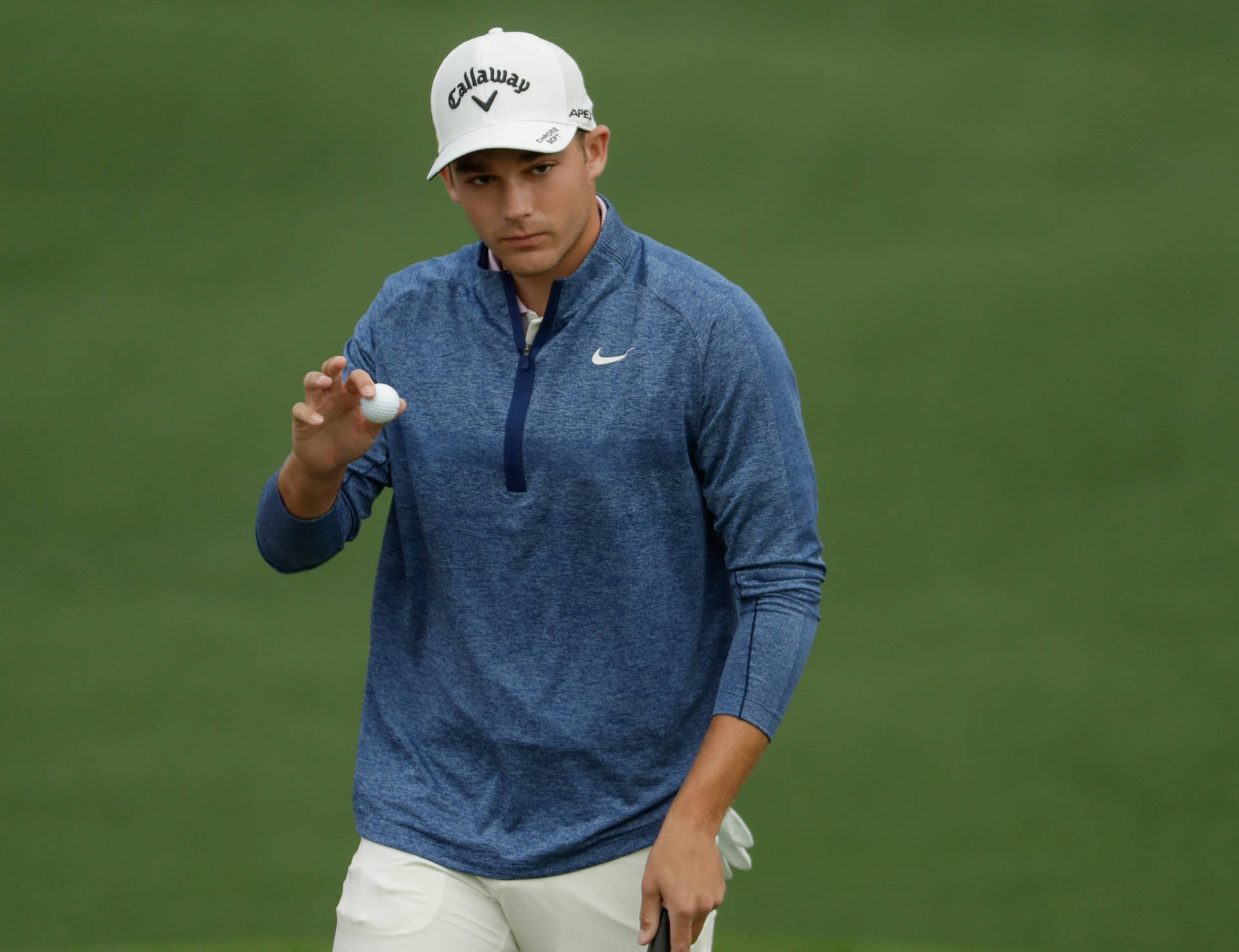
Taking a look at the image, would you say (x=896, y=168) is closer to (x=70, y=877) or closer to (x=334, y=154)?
(x=334, y=154)

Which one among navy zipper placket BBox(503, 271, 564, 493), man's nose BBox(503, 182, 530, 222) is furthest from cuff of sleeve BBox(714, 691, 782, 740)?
man's nose BBox(503, 182, 530, 222)

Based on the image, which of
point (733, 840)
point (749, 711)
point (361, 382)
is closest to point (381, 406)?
point (361, 382)

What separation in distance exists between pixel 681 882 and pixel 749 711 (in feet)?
0.86

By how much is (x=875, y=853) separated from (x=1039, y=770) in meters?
0.67

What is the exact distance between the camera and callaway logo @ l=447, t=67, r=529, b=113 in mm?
2570

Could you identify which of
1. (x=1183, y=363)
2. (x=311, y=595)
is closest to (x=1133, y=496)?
(x=1183, y=363)

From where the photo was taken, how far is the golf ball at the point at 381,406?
2467mm

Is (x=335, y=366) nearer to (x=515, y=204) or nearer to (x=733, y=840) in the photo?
(x=515, y=204)

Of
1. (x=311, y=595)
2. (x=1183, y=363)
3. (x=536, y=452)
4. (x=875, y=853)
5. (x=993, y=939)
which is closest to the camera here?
(x=536, y=452)

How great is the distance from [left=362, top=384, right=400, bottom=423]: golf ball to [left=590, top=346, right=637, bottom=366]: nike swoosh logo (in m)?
0.31

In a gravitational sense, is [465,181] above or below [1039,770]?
above

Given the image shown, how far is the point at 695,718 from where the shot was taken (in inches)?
106

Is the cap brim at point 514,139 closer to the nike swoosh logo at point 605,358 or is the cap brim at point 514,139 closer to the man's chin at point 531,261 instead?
the man's chin at point 531,261

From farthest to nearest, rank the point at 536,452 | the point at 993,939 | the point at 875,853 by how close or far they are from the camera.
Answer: the point at 875,853 → the point at 993,939 → the point at 536,452
